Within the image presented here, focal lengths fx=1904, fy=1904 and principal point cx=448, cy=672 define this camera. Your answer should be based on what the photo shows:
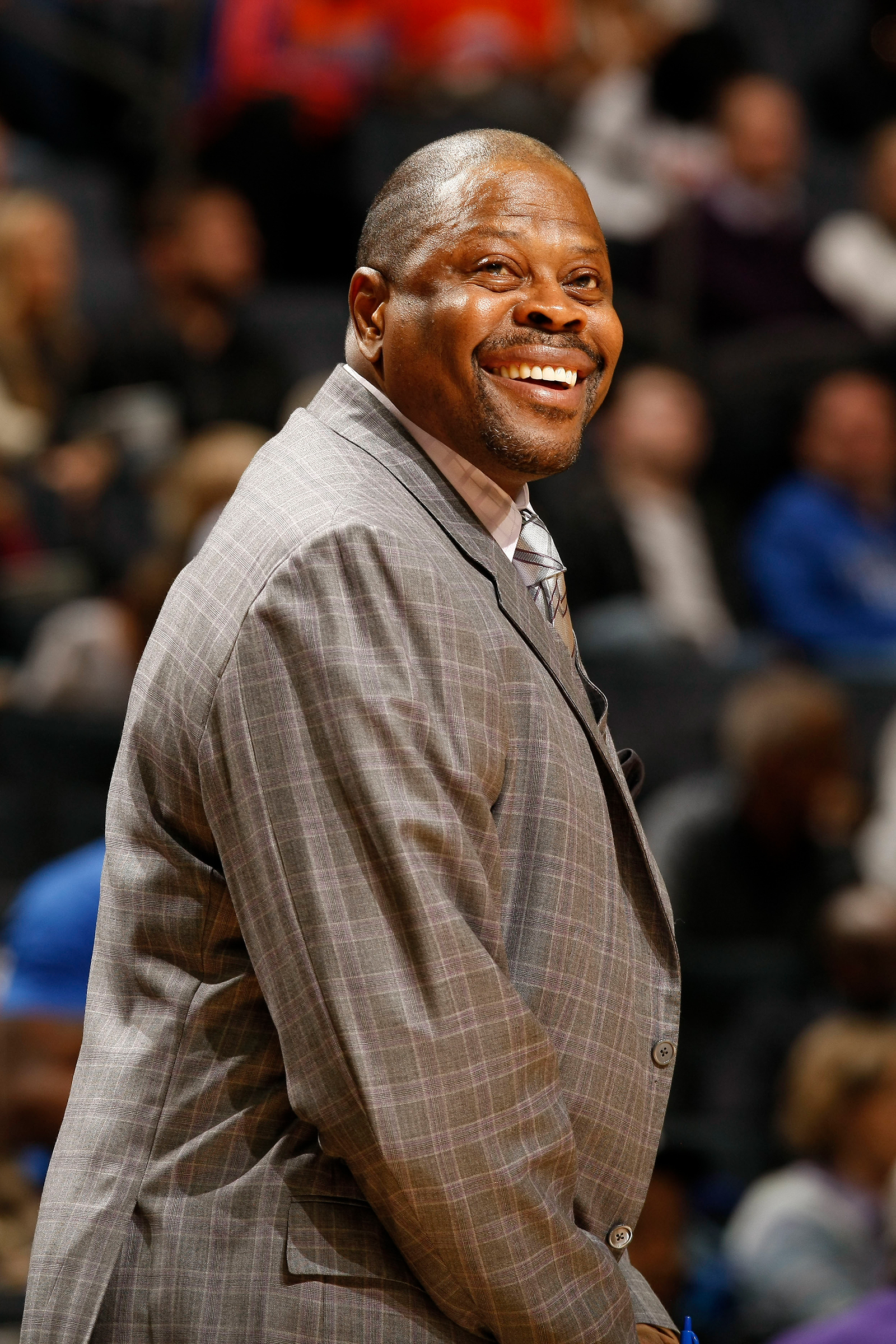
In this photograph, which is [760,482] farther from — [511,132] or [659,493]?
[511,132]

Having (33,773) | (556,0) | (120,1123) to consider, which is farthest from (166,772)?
(556,0)

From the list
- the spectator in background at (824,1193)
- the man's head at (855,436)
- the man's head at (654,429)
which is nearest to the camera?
the spectator in background at (824,1193)

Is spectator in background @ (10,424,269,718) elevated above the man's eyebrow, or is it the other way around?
the man's eyebrow

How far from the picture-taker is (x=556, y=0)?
6789 mm

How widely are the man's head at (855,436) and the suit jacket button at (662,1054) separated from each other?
13.1 ft

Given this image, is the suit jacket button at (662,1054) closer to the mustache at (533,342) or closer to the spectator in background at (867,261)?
the mustache at (533,342)

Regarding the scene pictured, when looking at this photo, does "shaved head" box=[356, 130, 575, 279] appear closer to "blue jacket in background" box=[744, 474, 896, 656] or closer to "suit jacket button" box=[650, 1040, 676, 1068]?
"suit jacket button" box=[650, 1040, 676, 1068]

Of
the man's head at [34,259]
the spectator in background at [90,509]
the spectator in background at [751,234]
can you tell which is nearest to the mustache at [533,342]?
the spectator in background at [90,509]

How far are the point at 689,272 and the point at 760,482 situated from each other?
80cm

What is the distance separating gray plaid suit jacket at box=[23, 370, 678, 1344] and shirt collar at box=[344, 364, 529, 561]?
0.07 metres

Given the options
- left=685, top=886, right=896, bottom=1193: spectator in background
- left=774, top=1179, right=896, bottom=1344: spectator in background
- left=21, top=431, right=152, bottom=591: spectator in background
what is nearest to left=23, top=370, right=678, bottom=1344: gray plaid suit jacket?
left=774, top=1179, right=896, bottom=1344: spectator in background

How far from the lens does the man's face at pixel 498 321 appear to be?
1.39 meters

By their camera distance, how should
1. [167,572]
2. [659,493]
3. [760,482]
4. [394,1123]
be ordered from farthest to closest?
[760,482] → [659,493] → [167,572] → [394,1123]

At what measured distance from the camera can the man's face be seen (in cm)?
139
